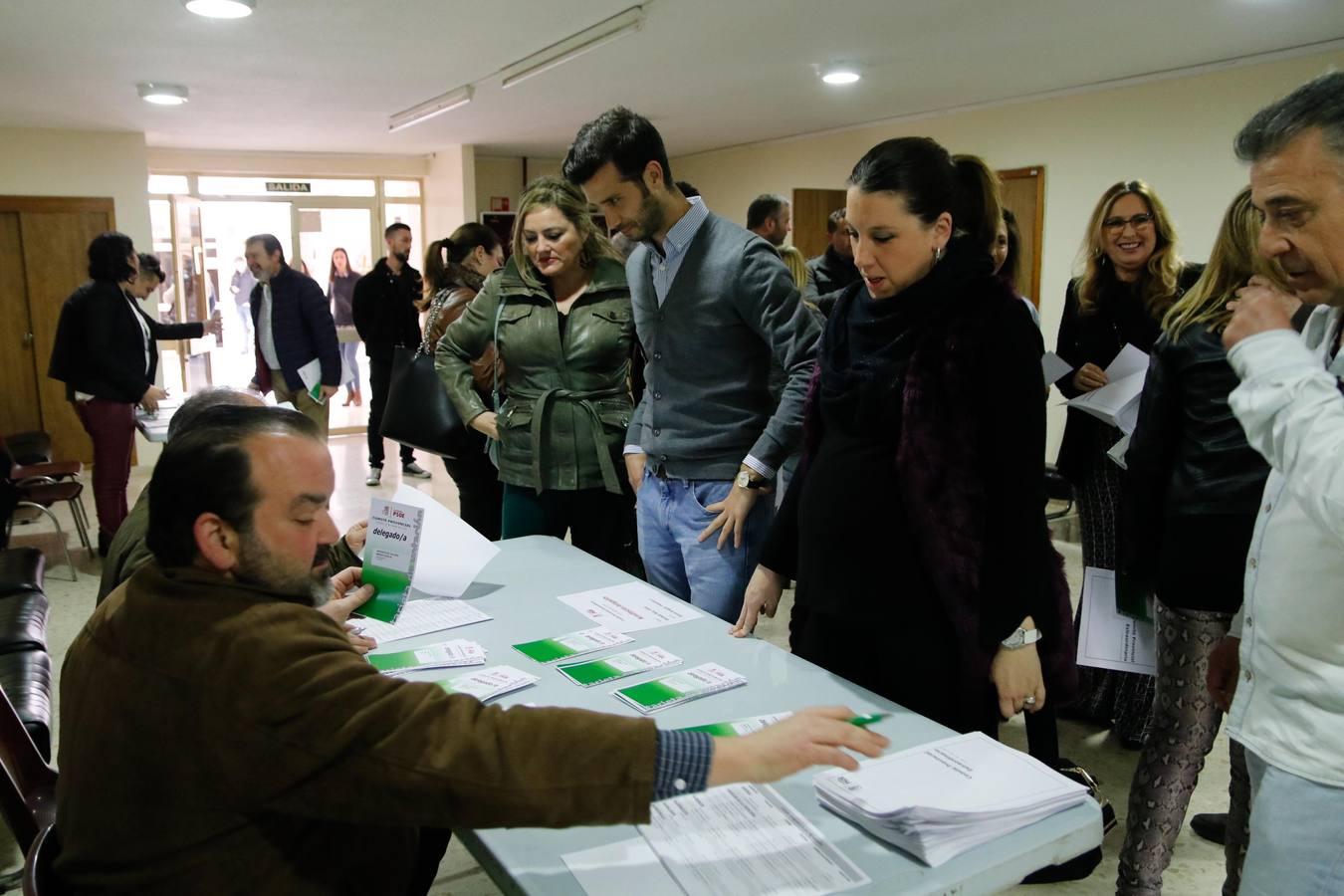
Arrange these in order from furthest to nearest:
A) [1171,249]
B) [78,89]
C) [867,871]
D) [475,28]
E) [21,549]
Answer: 1. [78,89]
2. [475,28]
3. [21,549]
4. [1171,249]
5. [867,871]

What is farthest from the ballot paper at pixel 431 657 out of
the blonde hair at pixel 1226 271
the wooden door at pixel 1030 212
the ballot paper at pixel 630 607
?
the wooden door at pixel 1030 212

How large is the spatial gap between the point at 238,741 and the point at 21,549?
305cm

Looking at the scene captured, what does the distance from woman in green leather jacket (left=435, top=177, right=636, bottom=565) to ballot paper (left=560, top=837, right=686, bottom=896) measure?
1.45 m

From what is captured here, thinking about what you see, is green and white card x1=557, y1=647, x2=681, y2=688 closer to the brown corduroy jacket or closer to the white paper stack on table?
the brown corduroy jacket

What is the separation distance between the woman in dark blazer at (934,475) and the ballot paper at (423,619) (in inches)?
26.2

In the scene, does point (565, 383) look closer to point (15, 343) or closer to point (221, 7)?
point (221, 7)

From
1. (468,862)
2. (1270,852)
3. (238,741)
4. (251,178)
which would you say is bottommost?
(468,862)

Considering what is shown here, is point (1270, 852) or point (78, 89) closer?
point (1270, 852)

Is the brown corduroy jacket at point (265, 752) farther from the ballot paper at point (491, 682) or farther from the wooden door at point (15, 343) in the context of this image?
the wooden door at point (15, 343)

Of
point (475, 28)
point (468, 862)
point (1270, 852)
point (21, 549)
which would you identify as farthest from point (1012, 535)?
point (475, 28)

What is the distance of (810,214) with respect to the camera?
869 cm

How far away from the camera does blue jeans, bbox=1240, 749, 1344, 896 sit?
1057 millimetres

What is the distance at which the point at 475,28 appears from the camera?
183 inches

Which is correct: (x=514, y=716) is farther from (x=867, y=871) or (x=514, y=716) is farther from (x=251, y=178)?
(x=251, y=178)
